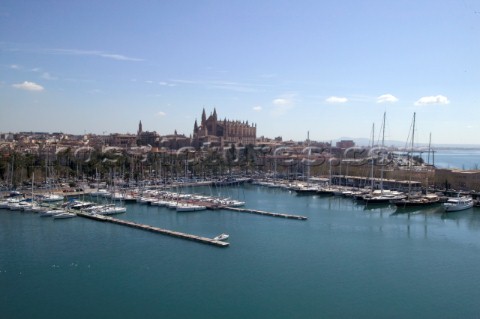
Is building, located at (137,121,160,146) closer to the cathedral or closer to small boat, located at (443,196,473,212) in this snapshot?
the cathedral

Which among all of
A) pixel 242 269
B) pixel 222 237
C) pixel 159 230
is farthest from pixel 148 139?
pixel 242 269

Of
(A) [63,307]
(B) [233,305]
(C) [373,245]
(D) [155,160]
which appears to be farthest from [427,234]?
(D) [155,160]

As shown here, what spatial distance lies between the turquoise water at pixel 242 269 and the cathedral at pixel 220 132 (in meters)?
28.1

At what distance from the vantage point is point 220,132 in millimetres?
46062

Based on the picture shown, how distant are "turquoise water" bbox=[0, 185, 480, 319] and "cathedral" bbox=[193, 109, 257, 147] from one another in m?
28.1

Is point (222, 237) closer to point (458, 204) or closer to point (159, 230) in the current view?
point (159, 230)

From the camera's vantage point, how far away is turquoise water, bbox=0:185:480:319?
7.52 metres

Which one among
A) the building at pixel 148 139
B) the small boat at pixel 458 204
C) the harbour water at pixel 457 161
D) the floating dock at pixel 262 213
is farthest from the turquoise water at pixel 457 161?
the building at pixel 148 139

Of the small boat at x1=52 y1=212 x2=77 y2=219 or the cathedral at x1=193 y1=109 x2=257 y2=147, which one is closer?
the small boat at x1=52 y1=212 x2=77 y2=219

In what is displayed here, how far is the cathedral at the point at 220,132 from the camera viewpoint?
4259cm

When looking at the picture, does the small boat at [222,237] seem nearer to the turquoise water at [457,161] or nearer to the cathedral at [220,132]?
the turquoise water at [457,161]

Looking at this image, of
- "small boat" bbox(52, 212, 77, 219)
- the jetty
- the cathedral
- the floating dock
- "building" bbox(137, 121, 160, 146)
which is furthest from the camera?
"building" bbox(137, 121, 160, 146)

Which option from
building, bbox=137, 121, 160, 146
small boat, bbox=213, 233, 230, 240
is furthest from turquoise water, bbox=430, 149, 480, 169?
building, bbox=137, 121, 160, 146

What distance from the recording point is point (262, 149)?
3853cm
